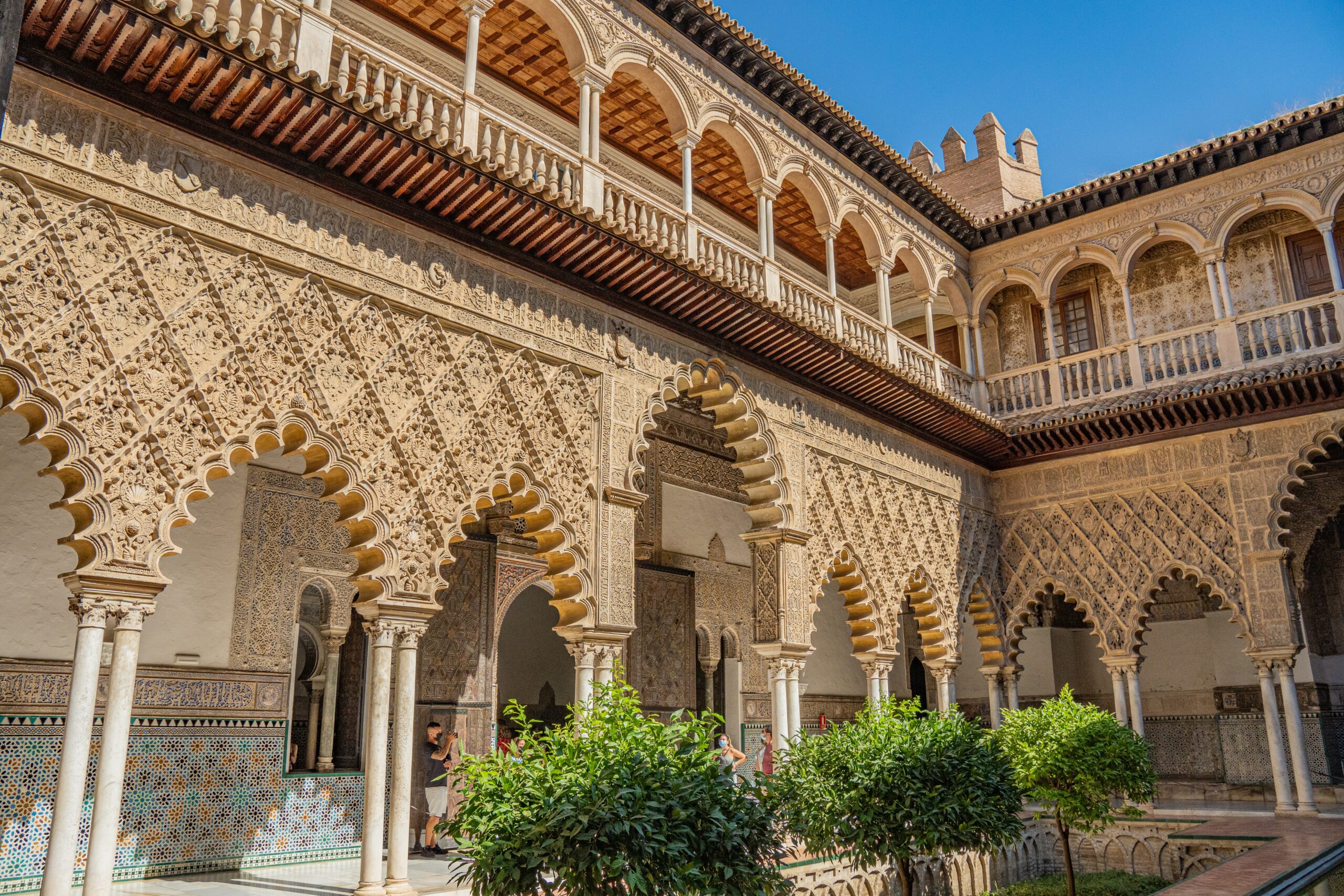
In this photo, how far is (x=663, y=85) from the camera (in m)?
8.74

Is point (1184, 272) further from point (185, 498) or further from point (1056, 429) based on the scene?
point (185, 498)

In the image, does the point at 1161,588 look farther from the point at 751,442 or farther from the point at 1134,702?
the point at 751,442

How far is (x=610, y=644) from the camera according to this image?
23.0ft

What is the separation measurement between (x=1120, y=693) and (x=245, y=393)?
953cm

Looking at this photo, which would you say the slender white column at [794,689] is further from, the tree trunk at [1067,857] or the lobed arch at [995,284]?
the lobed arch at [995,284]

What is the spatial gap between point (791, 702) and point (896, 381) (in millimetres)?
3317

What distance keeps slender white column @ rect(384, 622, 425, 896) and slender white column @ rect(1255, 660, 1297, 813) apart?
8482 mm

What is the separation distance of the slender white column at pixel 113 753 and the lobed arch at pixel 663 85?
5608 millimetres

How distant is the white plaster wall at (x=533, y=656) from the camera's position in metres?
12.0

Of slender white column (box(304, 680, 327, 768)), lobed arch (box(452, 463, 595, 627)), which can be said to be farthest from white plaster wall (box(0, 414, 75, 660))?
lobed arch (box(452, 463, 595, 627))

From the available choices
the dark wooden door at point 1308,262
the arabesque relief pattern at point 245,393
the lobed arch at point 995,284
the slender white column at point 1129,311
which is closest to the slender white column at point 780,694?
the arabesque relief pattern at point 245,393

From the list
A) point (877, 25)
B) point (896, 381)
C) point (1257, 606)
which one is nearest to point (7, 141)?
point (896, 381)

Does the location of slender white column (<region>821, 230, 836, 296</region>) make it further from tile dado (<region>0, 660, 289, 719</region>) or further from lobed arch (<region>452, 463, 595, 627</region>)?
tile dado (<region>0, 660, 289, 719</region>)

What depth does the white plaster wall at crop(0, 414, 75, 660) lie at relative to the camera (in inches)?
251
